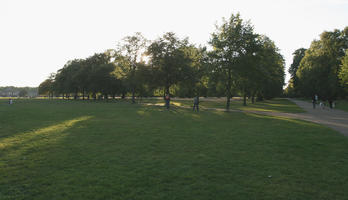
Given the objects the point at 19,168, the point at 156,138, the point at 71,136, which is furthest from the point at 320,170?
the point at 71,136

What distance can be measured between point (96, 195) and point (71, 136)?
7.32 meters

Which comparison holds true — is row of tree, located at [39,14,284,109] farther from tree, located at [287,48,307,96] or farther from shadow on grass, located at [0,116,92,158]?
tree, located at [287,48,307,96]

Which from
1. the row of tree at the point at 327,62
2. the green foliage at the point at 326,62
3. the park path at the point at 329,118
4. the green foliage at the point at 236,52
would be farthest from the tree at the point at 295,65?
the park path at the point at 329,118

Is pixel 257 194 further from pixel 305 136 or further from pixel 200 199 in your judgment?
pixel 305 136

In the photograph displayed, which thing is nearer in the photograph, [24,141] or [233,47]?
[24,141]

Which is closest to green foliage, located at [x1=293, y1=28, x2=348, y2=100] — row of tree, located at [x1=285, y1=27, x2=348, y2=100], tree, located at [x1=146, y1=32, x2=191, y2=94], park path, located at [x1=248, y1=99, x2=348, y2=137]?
row of tree, located at [x1=285, y1=27, x2=348, y2=100]

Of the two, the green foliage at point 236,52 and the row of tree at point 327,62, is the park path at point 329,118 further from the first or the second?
the row of tree at point 327,62

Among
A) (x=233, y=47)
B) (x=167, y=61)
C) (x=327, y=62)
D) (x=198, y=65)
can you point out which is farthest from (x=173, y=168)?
(x=327, y=62)

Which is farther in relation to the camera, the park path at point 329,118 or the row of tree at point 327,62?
the row of tree at point 327,62

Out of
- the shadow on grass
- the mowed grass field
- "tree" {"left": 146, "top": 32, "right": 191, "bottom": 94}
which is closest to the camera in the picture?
the mowed grass field

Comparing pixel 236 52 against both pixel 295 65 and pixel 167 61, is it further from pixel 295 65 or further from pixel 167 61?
pixel 295 65

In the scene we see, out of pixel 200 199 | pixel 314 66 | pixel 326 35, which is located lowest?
pixel 200 199

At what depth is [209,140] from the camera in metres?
10.5

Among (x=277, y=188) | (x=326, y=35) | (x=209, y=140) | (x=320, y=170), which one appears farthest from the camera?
(x=326, y=35)
